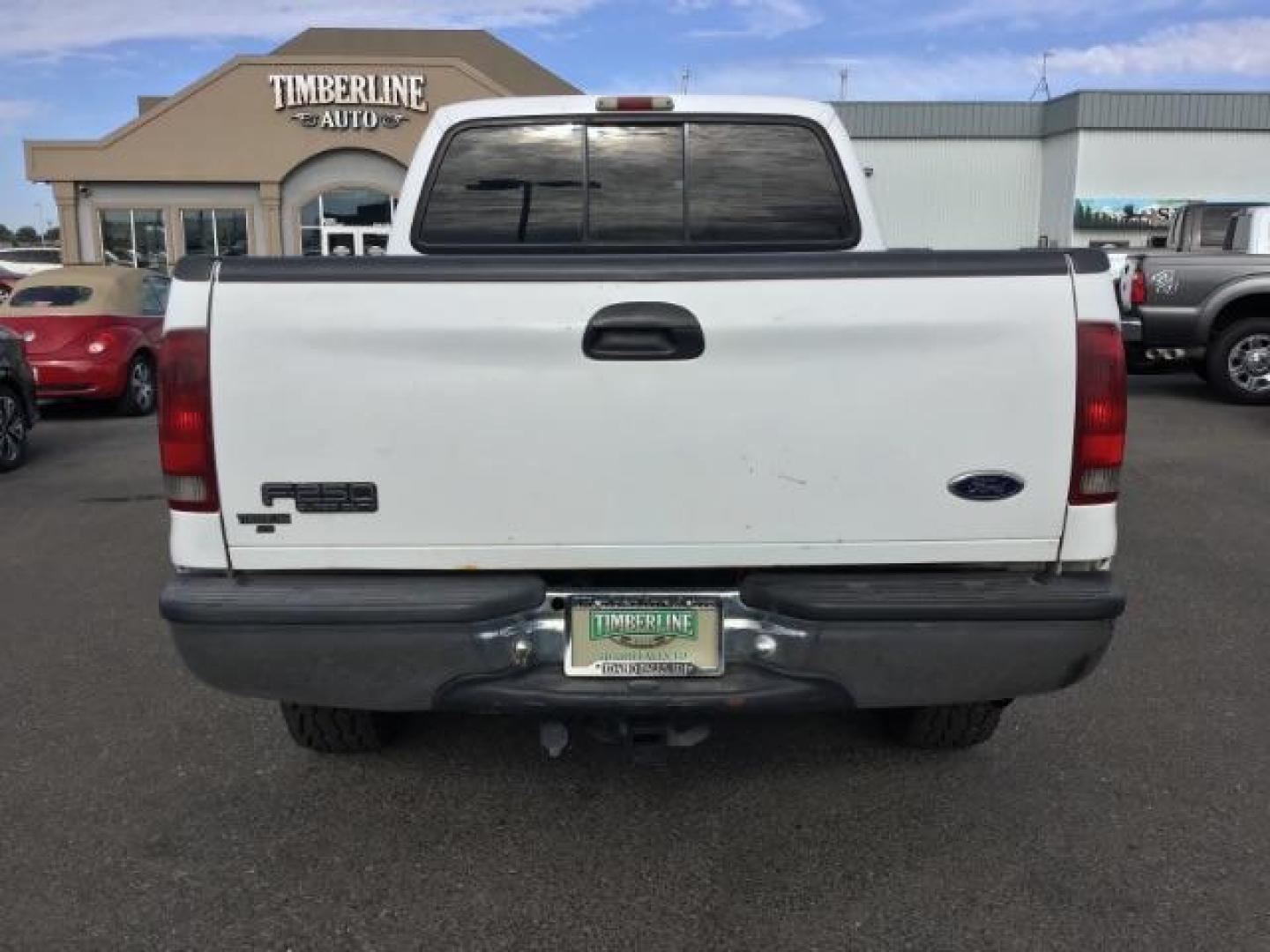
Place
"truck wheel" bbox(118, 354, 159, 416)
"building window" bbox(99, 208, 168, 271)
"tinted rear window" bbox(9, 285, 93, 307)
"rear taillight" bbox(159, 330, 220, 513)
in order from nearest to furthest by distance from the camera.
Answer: "rear taillight" bbox(159, 330, 220, 513) < "tinted rear window" bbox(9, 285, 93, 307) < "truck wheel" bbox(118, 354, 159, 416) < "building window" bbox(99, 208, 168, 271)

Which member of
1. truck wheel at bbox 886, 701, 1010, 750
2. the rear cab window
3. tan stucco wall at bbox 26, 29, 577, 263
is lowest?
truck wheel at bbox 886, 701, 1010, 750

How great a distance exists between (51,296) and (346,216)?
21.2 metres

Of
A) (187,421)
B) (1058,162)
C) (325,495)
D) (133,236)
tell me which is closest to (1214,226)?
(325,495)

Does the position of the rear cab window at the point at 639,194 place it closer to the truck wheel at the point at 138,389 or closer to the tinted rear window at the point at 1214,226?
the truck wheel at the point at 138,389

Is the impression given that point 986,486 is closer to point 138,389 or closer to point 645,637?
point 645,637

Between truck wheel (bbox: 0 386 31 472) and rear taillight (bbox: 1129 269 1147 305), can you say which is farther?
rear taillight (bbox: 1129 269 1147 305)

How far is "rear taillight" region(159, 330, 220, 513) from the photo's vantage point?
267 cm

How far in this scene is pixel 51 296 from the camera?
38.7ft

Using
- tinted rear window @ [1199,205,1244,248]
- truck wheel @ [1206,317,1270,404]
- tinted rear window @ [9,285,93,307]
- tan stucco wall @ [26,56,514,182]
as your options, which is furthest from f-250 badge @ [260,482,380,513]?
tan stucco wall @ [26,56,514,182]

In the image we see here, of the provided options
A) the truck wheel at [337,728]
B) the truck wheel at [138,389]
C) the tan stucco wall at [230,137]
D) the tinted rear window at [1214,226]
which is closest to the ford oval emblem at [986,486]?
the truck wheel at [337,728]

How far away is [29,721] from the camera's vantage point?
161 inches

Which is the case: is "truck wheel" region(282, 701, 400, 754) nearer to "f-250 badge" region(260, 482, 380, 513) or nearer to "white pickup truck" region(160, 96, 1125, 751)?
"white pickup truck" region(160, 96, 1125, 751)

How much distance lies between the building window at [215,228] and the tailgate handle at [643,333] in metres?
31.4

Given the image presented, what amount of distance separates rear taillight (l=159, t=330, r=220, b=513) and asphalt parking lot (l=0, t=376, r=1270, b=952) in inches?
41.7
